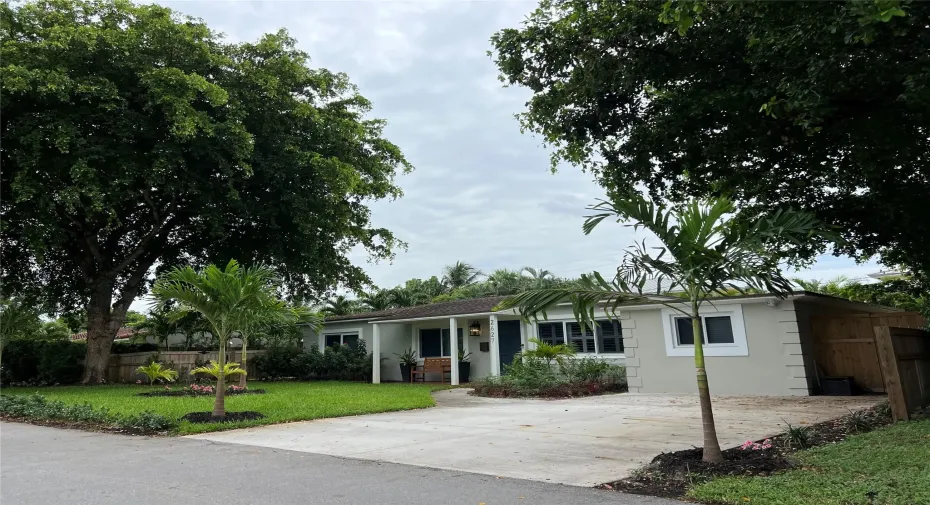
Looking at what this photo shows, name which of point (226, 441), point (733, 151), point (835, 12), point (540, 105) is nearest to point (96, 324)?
point (226, 441)

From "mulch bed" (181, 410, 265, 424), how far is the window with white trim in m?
9.27

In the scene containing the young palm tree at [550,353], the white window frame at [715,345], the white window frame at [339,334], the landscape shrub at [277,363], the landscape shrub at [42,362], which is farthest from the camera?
the white window frame at [339,334]

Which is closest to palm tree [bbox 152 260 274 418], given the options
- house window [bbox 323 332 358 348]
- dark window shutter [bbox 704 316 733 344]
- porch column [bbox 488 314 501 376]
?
dark window shutter [bbox 704 316 733 344]

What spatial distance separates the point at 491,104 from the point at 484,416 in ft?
20.6

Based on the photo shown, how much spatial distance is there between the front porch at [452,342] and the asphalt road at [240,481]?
37.4 feet

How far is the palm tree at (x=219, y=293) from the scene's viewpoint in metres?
8.60

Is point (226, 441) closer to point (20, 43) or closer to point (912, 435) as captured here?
point (912, 435)

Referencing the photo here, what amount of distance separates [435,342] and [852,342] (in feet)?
42.3

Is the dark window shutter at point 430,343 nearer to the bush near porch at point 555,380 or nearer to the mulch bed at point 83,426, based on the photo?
the bush near porch at point 555,380

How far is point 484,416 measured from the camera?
964cm

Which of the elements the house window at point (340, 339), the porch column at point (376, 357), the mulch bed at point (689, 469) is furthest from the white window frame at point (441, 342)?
the mulch bed at point (689, 469)

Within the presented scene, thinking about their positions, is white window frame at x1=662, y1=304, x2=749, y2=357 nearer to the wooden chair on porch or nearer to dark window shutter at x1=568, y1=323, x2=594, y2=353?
dark window shutter at x1=568, y1=323, x2=594, y2=353

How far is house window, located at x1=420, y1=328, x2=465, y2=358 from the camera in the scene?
20.6 meters

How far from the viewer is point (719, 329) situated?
1274 centimetres
